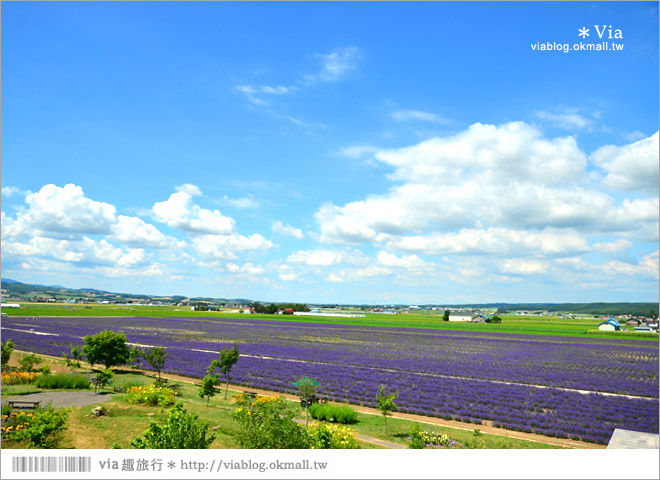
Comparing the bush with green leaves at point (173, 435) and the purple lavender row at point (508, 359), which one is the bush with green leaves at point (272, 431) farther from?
the purple lavender row at point (508, 359)

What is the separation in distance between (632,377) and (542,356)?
12.6 m

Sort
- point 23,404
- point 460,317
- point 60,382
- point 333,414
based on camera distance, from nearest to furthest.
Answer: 1. point 23,404
2. point 333,414
3. point 60,382
4. point 460,317

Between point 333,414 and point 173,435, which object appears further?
point 333,414

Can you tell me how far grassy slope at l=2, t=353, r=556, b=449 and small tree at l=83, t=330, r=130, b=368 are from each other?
679 centimetres

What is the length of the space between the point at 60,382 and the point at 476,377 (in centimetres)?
2791

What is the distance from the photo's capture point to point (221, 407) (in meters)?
18.2

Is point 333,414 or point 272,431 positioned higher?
point 272,431

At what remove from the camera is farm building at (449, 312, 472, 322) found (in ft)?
394

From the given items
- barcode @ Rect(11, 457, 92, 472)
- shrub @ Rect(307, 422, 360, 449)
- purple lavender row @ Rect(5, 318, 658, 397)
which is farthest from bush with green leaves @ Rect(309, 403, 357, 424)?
purple lavender row @ Rect(5, 318, 658, 397)

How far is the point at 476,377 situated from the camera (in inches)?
1248

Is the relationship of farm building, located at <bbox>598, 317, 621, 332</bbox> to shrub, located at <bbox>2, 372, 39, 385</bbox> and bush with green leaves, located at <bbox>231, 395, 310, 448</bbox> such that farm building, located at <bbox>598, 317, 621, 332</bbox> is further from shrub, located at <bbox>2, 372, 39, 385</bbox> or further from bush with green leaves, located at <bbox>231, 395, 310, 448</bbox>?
shrub, located at <bbox>2, 372, 39, 385</bbox>

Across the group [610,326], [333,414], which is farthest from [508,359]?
[610,326]

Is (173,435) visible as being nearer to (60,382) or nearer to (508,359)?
(60,382)

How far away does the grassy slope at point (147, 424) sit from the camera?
11422mm
